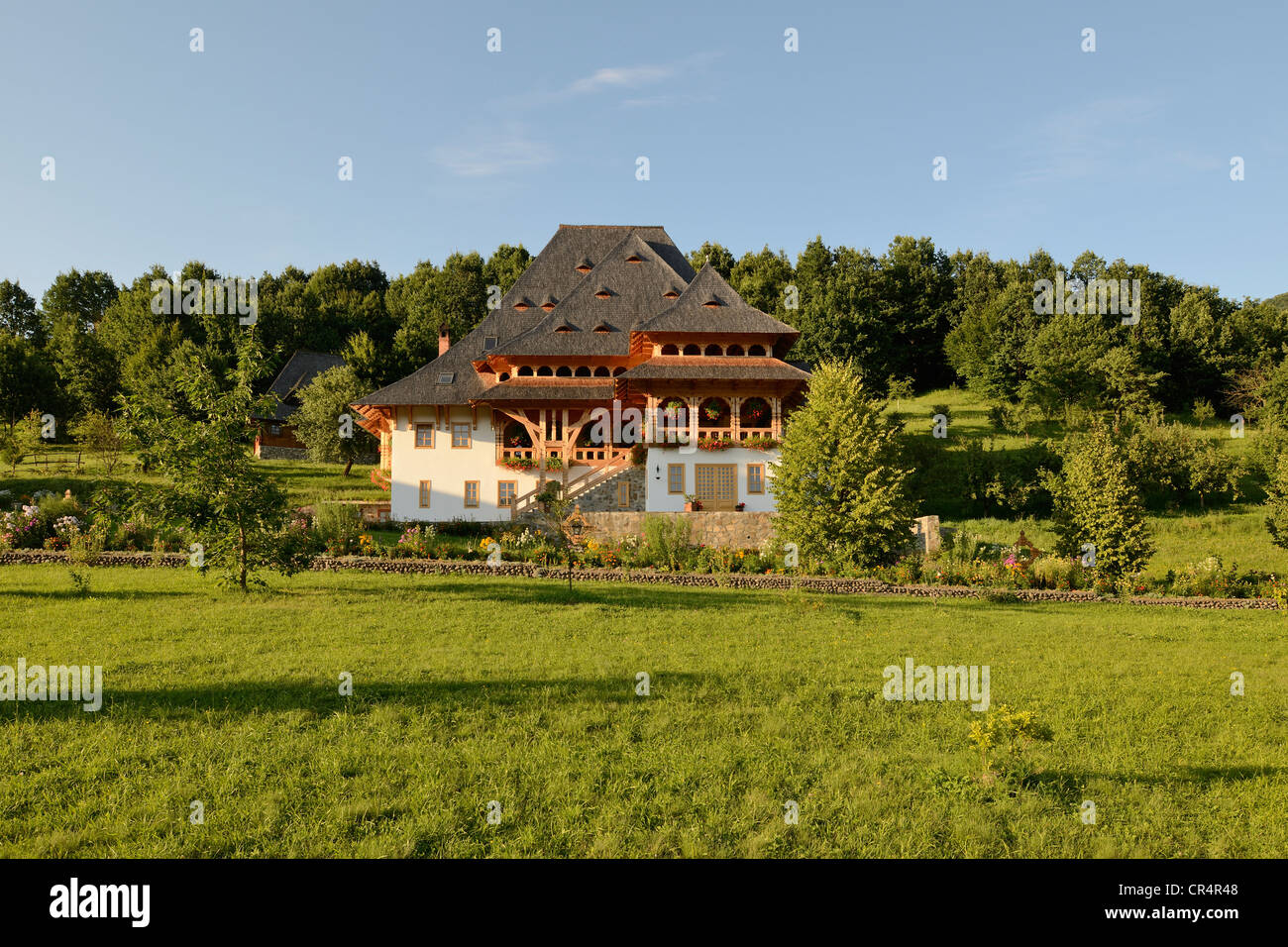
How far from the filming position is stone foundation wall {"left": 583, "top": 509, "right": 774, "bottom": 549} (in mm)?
24219

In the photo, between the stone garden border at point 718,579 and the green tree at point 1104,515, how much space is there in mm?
2276

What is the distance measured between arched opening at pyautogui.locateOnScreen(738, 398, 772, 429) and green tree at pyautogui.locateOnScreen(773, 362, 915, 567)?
809 cm

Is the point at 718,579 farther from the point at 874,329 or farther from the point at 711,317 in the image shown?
the point at 874,329

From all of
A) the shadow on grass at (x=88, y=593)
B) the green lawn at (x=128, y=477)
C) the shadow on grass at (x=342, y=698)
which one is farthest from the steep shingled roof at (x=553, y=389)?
the shadow on grass at (x=342, y=698)

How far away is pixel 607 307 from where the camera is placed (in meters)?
34.5

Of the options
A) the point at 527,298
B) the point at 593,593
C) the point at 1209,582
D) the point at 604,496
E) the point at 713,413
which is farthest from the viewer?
the point at 527,298

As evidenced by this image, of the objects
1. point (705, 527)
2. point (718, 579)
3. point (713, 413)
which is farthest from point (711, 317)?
point (718, 579)

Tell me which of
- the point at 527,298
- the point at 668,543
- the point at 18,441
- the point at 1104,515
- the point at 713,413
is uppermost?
the point at 527,298

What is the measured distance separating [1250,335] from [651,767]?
64.8 m

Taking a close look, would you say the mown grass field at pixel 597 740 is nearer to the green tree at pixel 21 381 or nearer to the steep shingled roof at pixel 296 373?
the green tree at pixel 21 381

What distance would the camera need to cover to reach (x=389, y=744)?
706 centimetres

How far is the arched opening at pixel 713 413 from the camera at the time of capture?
1162 inches

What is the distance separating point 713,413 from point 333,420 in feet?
72.3
